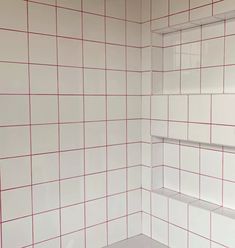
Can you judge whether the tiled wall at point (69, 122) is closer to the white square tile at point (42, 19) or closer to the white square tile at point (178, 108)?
the white square tile at point (42, 19)

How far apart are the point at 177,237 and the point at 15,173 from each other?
1004mm

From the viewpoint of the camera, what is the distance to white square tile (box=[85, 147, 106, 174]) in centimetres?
178

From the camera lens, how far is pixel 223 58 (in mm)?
1668

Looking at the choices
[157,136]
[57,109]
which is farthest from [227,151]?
[57,109]

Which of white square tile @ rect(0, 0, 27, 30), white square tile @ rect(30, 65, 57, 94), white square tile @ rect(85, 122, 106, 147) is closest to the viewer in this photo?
white square tile @ rect(0, 0, 27, 30)

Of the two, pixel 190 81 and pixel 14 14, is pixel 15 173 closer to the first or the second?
Answer: pixel 14 14

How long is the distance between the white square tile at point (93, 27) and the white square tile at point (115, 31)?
43 millimetres

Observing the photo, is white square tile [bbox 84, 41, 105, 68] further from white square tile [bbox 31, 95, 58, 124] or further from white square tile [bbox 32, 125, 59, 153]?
white square tile [bbox 32, 125, 59, 153]

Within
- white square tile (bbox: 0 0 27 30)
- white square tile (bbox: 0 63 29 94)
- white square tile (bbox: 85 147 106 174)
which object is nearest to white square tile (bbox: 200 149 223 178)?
white square tile (bbox: 85 147 106 174)

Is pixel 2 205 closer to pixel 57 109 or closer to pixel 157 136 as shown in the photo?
pixel 57 109

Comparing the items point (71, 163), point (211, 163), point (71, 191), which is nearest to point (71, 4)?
point (71, 163)

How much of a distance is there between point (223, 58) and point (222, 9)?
0.26 meters

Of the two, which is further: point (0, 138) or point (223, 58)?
point (223, 58)

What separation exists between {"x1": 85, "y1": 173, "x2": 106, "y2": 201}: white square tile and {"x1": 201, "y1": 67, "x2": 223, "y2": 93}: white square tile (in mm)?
787
